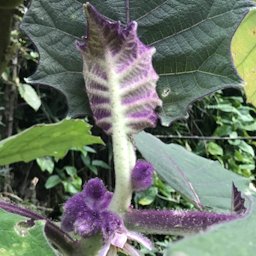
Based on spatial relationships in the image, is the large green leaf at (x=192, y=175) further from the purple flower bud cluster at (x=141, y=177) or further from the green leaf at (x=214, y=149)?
the green leaf at (x=214, y=149)

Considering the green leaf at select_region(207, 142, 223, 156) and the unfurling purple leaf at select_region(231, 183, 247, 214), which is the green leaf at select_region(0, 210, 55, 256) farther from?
the green leaf at select_region(207, 142, 223, 156)

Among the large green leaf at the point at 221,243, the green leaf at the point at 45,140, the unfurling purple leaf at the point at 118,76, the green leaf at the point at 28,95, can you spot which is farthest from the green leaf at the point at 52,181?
the large green leaf at the point at 221,243

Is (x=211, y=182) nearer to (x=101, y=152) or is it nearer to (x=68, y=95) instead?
(x=68, y=95)

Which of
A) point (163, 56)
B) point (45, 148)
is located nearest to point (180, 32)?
point (163, 56)

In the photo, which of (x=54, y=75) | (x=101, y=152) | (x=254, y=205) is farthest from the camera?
(x=101, y=152)

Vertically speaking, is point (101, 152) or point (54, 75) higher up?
point (54, 75)

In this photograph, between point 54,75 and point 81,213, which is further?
point 54,75
